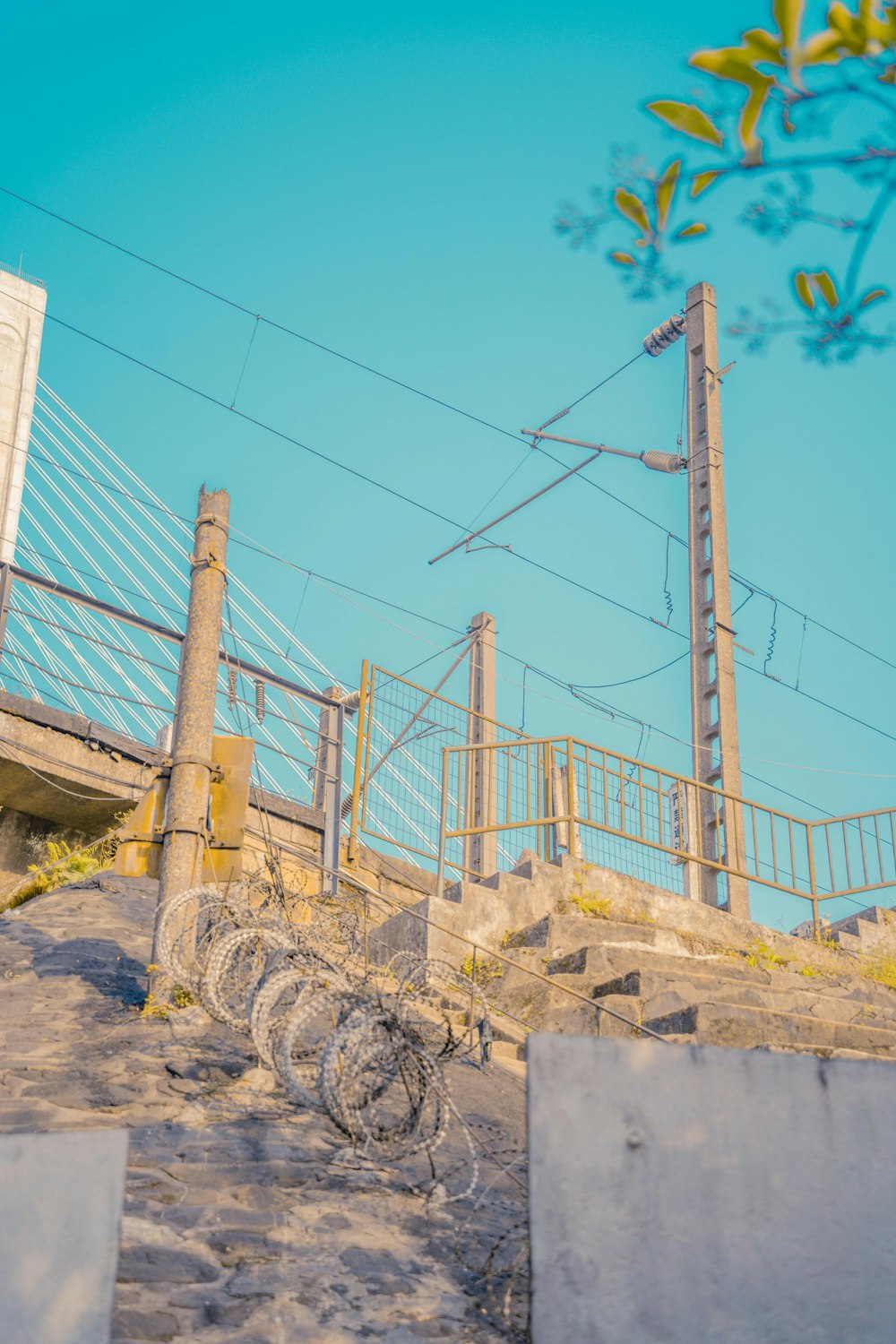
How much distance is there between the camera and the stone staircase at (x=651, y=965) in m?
9.18

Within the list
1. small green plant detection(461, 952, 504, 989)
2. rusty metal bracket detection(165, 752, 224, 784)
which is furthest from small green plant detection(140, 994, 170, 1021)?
small green plant detection(461, 952, 504, 989)

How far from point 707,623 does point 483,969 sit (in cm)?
667


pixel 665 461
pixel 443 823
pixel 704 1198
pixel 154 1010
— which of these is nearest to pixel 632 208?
pixel 704 1198

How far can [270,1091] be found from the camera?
706cm

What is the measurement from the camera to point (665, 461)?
1683cm

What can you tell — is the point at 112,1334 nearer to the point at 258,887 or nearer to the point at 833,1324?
the point at 833,1324

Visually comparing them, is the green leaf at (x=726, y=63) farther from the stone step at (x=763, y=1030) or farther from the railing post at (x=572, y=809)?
the railing post at (x=572, y=809)

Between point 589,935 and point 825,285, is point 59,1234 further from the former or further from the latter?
point 589,935

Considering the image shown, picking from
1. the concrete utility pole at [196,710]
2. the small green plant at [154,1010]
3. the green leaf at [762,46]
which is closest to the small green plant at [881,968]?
the concrete utility pole at [196,710]

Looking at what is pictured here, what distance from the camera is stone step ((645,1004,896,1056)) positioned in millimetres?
8758

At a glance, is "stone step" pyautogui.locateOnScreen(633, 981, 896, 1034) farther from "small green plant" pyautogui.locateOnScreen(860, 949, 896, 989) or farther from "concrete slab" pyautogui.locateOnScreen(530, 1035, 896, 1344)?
"concrete slab" pyautogui.locateOnScreen(530, 1035, 896, 1344)

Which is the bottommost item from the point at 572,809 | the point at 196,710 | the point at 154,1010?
the point at 154,1010

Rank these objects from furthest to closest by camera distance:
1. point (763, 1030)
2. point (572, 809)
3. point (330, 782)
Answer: point (330, 782) < point (572, 809) < point (763, 1030)

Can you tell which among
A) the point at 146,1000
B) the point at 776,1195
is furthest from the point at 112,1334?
the point at 146,1000
